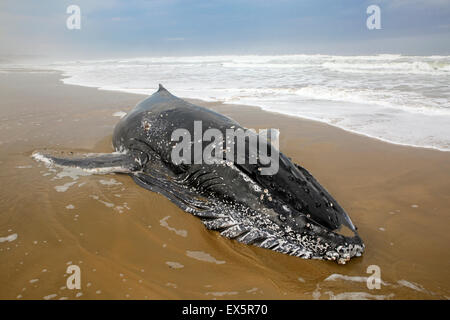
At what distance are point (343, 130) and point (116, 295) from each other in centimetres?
610

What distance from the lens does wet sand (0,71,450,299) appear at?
243 cm

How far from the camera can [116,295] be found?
2312 mm

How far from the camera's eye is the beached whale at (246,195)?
109 inches

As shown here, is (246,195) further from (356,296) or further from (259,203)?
(356,296)

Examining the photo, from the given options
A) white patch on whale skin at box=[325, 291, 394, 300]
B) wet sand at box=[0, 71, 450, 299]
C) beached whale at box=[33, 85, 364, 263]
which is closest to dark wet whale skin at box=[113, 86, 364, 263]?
beached whale at box=[33, 85, 364, 263]

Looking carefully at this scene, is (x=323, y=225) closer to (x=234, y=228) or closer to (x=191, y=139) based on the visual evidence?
(x=234, y=228)

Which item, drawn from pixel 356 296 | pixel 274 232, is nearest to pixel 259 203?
pixel 274 232

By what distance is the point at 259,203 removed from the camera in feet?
9.79

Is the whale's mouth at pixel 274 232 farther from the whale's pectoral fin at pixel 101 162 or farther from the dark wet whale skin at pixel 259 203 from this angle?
the whale's pectoral fin at pixel 101 162

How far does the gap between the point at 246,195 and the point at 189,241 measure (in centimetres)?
71

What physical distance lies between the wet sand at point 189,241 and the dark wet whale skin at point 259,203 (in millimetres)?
117

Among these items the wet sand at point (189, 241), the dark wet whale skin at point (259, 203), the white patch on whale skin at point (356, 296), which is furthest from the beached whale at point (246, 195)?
the white patch on whale skin at point (356, 296)

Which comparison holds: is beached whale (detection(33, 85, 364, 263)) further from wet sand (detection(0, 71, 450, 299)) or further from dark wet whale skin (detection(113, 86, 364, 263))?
wet sand (detection(0, 71, 450, 299))

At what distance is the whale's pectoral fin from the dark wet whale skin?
31 centimetres
